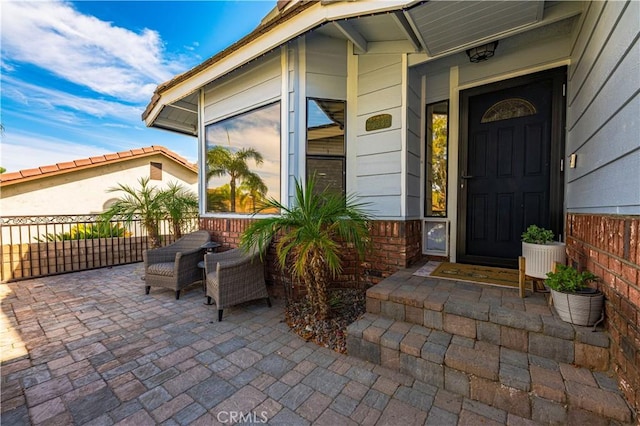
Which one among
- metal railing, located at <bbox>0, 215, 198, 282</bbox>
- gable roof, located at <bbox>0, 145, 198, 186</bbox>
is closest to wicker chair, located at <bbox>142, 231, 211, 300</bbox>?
metal railing, located at <bbox>0, 215, 198, 282</bbox>

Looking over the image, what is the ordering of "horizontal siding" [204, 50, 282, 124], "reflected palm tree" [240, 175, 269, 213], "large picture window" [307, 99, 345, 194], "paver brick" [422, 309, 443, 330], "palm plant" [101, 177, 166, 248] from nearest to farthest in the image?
1. "paver brick" [422, 309, 443, 330]
2. "large picture window" [307, 99, 345, 194]
3. "horizontal siding" [204, 50, 282, 124]
4. "reflected palm tree" [240, 175, 269, 213]
5. "palm plant" [101, 177, 166, 248]

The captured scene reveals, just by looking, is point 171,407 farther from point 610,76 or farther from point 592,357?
point 610,76

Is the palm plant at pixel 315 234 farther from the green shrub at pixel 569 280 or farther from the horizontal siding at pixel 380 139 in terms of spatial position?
the green shrub at pixel 569 280

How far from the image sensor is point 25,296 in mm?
3693

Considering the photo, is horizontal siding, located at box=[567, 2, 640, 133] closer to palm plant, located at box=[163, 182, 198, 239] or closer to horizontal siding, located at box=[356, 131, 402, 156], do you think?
horizontal siding, located at box=[356, 131, 402, 156]

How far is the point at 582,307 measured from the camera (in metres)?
1.67

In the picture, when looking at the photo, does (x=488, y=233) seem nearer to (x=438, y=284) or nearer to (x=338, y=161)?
(x=438, y=284)

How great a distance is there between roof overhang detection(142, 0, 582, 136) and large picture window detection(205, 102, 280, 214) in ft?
2.48

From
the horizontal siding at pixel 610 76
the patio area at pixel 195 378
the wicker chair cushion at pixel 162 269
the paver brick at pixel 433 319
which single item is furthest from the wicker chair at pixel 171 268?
the horizontal siding at pixel 610 76

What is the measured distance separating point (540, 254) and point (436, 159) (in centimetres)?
178

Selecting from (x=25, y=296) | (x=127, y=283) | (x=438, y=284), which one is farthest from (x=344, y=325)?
(x=25, y=296)

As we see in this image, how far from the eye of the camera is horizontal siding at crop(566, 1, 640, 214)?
52.0 inches

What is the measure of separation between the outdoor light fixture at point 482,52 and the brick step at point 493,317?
264 centimetres

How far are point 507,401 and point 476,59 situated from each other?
3439 mm
